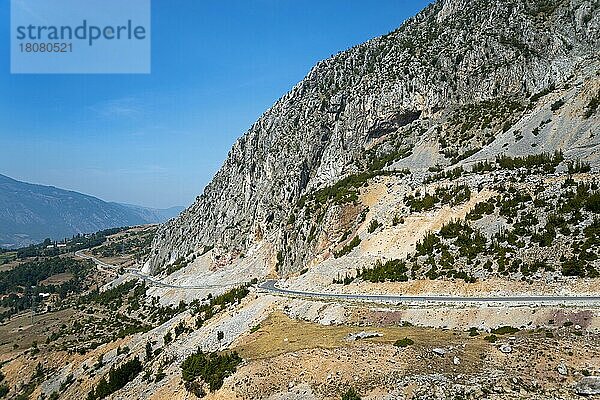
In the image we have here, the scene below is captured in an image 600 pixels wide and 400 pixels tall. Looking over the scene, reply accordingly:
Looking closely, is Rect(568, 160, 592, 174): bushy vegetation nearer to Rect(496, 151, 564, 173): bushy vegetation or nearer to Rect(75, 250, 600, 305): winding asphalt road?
Rect(496, 151, 564, 173): bushy vegetation

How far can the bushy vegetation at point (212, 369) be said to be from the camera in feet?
88.2

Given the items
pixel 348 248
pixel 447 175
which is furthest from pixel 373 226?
pixel 447 175

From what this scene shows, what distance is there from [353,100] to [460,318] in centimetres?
7792

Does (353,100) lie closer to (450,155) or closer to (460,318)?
(450,155)

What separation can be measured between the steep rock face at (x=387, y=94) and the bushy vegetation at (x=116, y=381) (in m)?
31.9

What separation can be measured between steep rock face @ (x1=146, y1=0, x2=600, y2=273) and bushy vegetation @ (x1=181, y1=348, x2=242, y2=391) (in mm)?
39007

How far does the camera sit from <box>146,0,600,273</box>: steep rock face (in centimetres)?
7688

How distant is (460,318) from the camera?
29547 mm

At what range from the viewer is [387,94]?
90875mm

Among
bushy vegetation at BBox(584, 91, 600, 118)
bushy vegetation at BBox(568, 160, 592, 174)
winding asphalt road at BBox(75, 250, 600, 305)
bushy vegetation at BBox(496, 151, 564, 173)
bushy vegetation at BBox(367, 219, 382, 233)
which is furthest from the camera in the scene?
bushy vegetation at BBox(367, 219, 382, 233)

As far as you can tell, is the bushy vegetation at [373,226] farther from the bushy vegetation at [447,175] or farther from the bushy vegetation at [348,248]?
the bushy vegetation at [447,175]

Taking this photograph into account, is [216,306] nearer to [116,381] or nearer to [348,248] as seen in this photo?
[116,381]

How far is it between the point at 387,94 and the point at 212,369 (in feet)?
246

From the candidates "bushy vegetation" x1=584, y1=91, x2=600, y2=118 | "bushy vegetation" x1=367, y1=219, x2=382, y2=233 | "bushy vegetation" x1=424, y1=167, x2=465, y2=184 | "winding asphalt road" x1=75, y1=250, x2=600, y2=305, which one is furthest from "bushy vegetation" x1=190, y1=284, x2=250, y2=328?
"bushy vegetation" x1=584, y1=91, x2=600, y2=118
